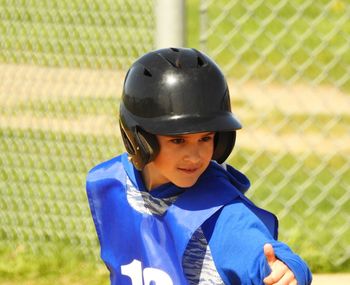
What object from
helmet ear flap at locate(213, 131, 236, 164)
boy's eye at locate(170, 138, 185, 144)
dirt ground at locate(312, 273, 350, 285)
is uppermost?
boy's eye at locate(170, 138, 185, 144)

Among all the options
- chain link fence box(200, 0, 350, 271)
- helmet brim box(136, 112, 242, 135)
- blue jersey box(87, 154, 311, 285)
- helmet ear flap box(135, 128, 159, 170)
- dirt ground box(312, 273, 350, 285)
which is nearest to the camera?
blue jersey box(87, 154, 311, 285)

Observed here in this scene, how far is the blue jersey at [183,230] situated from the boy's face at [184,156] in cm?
7

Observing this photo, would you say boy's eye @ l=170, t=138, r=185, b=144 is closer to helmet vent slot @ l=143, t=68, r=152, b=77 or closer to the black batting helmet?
the black batting helmet

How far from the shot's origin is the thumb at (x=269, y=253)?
3.03 m

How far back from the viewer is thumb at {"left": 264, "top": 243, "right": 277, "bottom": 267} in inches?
119

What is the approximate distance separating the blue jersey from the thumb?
33mm

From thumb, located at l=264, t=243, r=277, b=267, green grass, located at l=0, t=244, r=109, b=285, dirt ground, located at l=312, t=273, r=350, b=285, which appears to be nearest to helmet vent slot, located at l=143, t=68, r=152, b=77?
thumb, located at l=264, t=243, r=277, b=267

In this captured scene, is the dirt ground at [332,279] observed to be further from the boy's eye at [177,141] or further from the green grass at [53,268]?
the boy's eye at [177,141]

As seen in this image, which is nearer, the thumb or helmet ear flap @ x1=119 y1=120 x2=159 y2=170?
the thumb

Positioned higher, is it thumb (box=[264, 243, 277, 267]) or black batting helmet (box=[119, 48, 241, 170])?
black batting helmet (box=[119, 48, 241, 170])

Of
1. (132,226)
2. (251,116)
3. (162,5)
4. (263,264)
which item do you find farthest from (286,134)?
(263,264)

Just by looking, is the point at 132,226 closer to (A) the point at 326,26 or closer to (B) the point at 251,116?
(B) the point at 251,116

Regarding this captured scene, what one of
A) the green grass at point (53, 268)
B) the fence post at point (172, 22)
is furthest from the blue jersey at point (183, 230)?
the green grass at point (53, 268)

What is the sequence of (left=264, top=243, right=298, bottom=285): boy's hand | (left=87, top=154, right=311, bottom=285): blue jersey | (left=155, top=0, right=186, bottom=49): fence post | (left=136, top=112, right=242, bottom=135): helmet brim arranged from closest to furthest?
(left=264, top=243, right=298, bottom=285): boy's hand → (left=87, top=154, right=311, bottom=285): blue jersey → (left=136, top=112, right=242, bottom=135): helmet brim → (left=155, top=0, right=186, bottom=49): fence post
